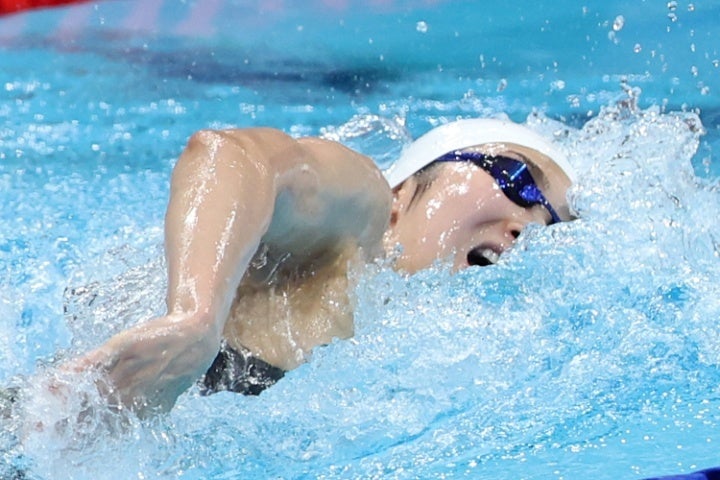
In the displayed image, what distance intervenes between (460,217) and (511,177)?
0.39 ft

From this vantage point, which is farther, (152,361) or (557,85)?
(557,85)

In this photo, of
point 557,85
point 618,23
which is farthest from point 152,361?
point 618,23

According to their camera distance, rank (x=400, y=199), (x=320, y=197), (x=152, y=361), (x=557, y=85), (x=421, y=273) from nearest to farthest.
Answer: (x=152, y=361) < (x=320, y=197) < (x=421, y=273) < (x=400, y=199) < (x=557, y=85)

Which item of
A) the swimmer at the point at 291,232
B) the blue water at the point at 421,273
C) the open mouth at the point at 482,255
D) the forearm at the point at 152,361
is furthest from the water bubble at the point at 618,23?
the forearm at the point at 152,361

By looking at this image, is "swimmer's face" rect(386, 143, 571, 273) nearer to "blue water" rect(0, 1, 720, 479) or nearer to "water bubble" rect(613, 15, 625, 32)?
"blue water" rect(0, 1, 720, 479)

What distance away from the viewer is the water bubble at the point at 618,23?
397 centimetres

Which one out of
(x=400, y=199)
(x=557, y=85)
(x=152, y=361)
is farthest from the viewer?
(x=557, y=85)

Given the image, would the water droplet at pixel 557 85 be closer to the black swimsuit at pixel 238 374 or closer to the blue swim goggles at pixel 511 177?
the blue swim goggles at pixel 511 177

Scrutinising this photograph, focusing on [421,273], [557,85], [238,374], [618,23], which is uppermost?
[618,23]

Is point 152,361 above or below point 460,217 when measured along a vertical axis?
below

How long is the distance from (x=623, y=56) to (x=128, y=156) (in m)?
1.60

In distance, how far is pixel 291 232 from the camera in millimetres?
1469

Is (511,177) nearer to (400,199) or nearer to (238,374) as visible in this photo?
(400,199)

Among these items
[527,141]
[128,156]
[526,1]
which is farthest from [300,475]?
[526,1]
